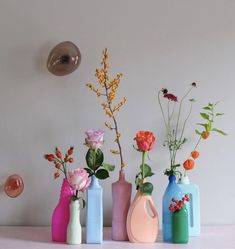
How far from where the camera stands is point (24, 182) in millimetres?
1556

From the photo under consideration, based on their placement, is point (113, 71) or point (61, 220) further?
point (113, 71)

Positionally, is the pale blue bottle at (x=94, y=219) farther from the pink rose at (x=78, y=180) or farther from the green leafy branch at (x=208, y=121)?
the green leafy branch at (x=208, y=121)

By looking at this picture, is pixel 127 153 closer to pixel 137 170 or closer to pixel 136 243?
pixel 137 170

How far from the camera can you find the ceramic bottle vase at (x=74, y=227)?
1179mm

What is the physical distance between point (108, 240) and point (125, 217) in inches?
3.9

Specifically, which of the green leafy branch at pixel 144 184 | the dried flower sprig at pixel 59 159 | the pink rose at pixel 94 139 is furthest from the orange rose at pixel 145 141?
the dried flower sprig at pixel 59 159

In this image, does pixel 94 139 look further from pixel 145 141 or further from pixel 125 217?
pixel 125 217

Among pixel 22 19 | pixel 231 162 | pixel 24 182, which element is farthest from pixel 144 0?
pixel 24 182

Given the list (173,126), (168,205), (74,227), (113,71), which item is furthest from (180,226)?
(113,71)

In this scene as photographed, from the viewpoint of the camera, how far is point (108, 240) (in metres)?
1.25

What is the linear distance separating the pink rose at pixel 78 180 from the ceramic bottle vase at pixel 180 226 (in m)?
0.30

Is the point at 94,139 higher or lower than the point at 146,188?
higher

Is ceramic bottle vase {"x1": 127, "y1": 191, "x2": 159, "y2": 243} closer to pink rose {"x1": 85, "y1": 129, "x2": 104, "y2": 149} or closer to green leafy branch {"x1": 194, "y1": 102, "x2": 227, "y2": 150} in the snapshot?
pink rose {"x1": 85, "y1": 129, "x2": 104, "y2": 149}

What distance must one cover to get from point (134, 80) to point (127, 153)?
310mm
